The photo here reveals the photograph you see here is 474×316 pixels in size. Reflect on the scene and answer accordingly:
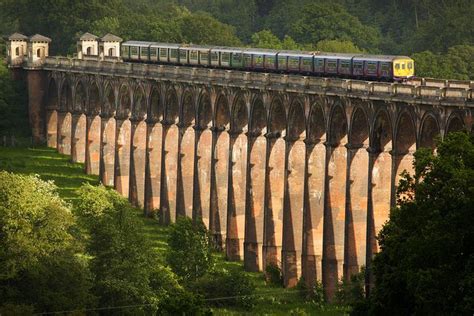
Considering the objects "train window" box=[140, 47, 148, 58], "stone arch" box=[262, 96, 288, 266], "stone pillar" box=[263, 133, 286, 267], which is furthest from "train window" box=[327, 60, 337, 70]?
"train window" box=[140, 47, 148, 58]

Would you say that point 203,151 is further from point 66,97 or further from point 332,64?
point 66,97

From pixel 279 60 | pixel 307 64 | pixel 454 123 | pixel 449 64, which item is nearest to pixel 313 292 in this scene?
pixel 307 64

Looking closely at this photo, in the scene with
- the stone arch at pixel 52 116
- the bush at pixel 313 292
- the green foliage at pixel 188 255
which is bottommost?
the bush at pixel 313 292

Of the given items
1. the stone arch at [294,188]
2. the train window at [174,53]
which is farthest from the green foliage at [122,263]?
the train window at [174,53]

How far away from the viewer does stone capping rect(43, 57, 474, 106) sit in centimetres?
10625

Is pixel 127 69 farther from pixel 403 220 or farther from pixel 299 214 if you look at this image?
pixel 403 220

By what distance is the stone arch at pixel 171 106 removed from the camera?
14802 centimetres

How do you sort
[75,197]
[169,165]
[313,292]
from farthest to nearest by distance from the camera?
[169,165]
[75,197]
[313,292]

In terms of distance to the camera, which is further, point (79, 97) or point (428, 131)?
point (79, 97)

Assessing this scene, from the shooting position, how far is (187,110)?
146m

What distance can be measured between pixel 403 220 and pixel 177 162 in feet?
200

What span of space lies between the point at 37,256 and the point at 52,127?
7449 cm

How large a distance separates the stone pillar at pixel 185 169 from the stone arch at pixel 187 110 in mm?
431

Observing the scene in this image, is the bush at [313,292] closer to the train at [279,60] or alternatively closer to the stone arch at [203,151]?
the train at [279,60]
